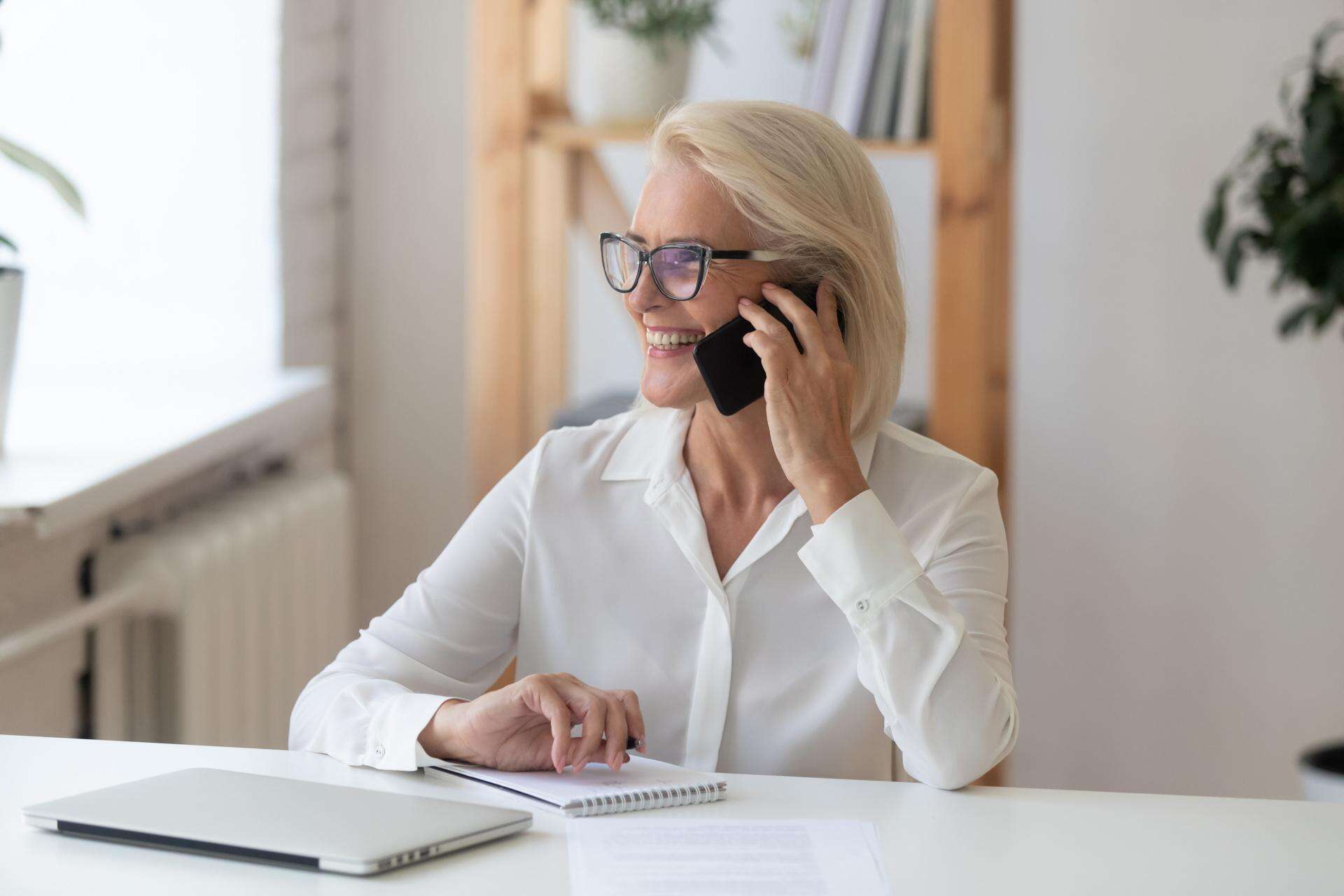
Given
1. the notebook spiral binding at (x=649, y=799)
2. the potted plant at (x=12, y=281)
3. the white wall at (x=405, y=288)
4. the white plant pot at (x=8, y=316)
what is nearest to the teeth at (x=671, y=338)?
the notebook spiral binding at (x=649, y=799)

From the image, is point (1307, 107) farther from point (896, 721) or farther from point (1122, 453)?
point (896, 721)

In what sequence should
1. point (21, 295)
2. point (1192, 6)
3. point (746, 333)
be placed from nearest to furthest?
point (746, 333), point (21, 295), point (1192, 6)

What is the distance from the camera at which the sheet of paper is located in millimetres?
960

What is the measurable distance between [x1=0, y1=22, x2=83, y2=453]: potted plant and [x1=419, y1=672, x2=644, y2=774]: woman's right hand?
3.09 ft

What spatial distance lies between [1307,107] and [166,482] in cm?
195

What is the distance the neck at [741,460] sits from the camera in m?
1.55

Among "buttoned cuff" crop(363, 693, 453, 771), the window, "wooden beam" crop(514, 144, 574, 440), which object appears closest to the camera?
"buttoned cuff" crop(363, 693, 453, 771)

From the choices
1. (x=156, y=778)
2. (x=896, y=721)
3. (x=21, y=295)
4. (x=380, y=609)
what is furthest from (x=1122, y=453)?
(x=156, y=778)

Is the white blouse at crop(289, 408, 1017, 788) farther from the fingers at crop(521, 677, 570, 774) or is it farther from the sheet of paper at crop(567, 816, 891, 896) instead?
the sheet of paper at crop(567, 816, 891, 896)

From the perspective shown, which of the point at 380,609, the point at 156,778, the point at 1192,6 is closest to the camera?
the point at 156,778

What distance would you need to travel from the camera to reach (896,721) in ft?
4.26

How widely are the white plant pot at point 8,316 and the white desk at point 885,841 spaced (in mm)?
772

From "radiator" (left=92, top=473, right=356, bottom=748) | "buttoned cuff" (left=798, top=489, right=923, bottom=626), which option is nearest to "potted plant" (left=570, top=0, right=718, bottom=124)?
"radiator" (left=92, top=473, right=356, bottom=748)

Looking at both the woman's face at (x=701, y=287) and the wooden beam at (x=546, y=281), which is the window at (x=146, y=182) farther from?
the woman's face at (x=701, y=287)
